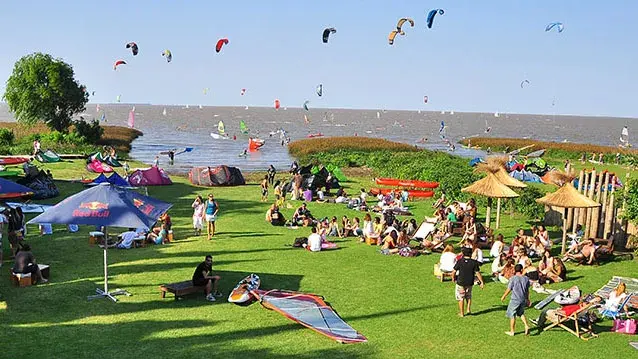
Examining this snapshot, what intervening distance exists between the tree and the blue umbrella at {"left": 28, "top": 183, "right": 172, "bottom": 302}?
5465 centimetres

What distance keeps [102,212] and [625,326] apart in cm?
1175

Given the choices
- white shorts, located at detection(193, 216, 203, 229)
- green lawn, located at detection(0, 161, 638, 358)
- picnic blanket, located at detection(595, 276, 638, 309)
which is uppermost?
white shorts, located at detection(193, 216, 203, 229)

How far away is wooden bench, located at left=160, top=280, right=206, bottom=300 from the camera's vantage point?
14.4m

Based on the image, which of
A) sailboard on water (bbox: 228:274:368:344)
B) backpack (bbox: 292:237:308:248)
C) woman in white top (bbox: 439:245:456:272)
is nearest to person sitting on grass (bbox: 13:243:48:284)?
sailboard on water (bbox: 228:274:368:344)

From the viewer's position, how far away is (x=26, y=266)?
15055 mm

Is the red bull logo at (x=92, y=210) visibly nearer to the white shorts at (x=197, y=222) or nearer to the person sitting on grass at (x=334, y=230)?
the white shorts at (x=197, y=222)

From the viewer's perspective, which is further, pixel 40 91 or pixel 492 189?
pixel 40 91

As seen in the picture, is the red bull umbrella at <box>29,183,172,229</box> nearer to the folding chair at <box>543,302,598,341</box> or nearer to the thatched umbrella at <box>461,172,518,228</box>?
the folding chair at <box>543,302,598,341</box>

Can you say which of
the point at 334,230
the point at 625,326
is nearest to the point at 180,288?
the point at 334,230

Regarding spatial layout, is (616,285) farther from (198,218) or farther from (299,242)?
(198,218)

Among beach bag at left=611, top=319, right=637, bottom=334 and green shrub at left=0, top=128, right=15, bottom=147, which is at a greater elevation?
green shrub at left=0, top=128, right=15, bottom=147

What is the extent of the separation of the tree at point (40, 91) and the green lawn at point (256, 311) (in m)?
48.0

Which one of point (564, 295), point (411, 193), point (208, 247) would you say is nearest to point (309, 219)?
point (208, 247)

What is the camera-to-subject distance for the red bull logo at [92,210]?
13984 millimetres
